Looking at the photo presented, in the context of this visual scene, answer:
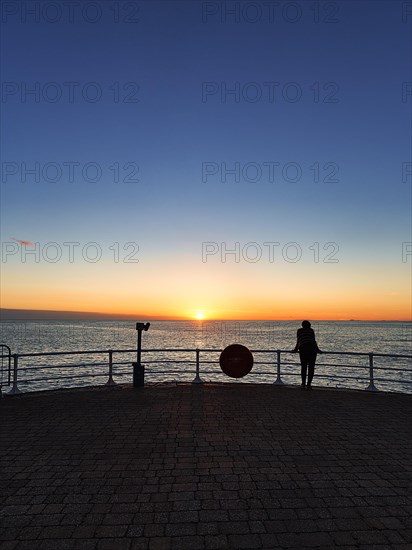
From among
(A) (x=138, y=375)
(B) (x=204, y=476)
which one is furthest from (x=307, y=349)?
(B) (x=204, y=476)

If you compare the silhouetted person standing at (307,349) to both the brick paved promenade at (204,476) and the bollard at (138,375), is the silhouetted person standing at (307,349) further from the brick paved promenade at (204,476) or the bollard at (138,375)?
the bollard at (138,375)

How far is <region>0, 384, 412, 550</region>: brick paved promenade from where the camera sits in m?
4.11

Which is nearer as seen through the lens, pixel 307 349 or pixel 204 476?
pixel 204 476

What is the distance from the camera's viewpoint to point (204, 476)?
18.2 feet

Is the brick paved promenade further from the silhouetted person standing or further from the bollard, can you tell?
the bollard

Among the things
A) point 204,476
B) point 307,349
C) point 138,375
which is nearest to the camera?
point 204,476

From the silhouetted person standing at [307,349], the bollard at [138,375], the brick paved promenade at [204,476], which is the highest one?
the silhouetted person standing at [307,349]

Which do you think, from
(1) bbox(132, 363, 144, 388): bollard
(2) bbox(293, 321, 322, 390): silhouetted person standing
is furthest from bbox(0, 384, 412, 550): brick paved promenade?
(1) bbox(132, 363, 144, 388): bollard

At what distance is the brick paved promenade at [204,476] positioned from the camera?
4.11m

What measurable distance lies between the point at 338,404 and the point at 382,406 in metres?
1.03

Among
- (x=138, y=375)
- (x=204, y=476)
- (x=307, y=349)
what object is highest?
(x=307, y=349)

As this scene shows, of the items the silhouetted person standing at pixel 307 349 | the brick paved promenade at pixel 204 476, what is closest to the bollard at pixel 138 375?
the brick paved promenade at pixel 204 476

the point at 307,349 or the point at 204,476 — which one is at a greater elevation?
the point at 307,349

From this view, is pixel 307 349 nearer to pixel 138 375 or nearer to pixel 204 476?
pixel 138 375
